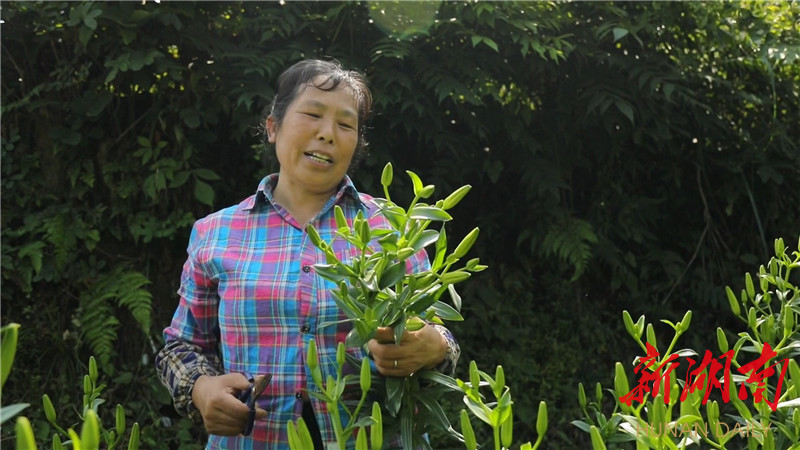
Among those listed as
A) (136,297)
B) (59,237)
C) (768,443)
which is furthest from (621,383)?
(59,237)

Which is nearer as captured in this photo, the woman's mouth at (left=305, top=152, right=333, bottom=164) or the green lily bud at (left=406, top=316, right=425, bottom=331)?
the green lily bud at (left=406, top=316, right=425, bottom=331)

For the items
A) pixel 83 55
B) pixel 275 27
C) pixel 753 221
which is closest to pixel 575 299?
pixel 753 221

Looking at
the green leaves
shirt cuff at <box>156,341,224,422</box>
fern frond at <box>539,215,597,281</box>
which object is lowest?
fern frond at <box>539,215,597,281</box>

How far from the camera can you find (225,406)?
157 centimetres

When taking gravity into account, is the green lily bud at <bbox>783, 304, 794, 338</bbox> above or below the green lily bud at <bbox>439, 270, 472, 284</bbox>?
below

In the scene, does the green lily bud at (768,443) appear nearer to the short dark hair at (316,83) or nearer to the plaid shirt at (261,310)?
the plaid shirt at (261,310)

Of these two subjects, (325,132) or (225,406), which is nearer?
(225,406)

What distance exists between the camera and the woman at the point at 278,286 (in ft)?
5.60

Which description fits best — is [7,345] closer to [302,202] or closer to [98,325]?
[302,202]

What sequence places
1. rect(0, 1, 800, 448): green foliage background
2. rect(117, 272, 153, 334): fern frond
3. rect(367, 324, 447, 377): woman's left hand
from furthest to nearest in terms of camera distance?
rect(0, 1, 800, 448): green foliage background → rect(117, 272, 153, 334): fern frond → rect(367, 324, 447, 377): woman's left hand

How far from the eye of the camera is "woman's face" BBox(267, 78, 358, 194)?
1842mm

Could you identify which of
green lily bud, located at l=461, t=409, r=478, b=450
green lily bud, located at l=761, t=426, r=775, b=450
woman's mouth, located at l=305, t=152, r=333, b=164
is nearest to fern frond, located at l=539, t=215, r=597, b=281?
woman's mouth, located at l=305, t=152, r=333, b=164

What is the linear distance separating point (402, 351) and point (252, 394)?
0.42 m

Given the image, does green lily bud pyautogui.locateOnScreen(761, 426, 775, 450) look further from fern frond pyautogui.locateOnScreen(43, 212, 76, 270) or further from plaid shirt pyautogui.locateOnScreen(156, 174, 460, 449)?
fern frond pyautogui.locateOnScreen(43, 212, 76, 270)
